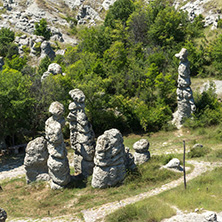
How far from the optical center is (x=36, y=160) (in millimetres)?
17969

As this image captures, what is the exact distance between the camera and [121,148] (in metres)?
16.5

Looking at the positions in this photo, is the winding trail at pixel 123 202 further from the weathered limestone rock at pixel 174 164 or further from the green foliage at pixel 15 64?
the green foliage at pixel 15 64

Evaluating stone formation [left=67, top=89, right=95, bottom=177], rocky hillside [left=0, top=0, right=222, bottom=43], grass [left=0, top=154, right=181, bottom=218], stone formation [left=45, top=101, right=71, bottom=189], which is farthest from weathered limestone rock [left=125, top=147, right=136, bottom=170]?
rocky hillside [left=0, top=0, right=222, bottom=43]

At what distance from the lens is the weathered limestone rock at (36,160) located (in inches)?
707

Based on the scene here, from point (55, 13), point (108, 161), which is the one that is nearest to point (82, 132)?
point (108, 161)

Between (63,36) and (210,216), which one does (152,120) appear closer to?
(210,216)

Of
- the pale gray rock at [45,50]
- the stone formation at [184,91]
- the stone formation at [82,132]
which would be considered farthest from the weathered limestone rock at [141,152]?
the pale gray rock at [45,50]

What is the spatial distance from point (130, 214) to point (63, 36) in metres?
59.8

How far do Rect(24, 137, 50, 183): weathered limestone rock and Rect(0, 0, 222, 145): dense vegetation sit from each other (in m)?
8.08

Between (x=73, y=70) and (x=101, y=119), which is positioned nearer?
(x=101, y=119)

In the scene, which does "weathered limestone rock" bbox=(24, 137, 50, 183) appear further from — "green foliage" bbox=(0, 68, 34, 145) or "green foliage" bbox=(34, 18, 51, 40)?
"green foliage" bbox=(34, 18, 51, 40)

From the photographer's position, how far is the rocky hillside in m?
65.4

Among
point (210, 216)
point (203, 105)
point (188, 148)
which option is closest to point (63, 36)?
point (203, 105)

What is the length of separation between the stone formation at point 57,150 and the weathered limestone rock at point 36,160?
1546 mm
